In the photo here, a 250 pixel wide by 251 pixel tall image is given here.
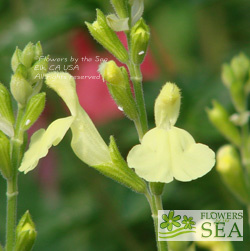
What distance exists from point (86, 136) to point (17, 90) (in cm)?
12

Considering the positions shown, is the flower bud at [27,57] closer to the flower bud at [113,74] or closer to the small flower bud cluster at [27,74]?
the small flower bud cluster at [27,74]

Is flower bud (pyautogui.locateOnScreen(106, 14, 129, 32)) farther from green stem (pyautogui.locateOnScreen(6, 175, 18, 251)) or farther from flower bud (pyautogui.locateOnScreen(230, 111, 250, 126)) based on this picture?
flower bud (pyautogui.locateOnScreen(230, 111, 250, 126))

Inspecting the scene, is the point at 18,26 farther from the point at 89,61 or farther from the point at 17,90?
the point at 17,90

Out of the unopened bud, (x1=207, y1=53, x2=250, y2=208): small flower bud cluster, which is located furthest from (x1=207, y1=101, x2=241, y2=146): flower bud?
the unopened bud

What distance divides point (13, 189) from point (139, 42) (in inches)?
9.4

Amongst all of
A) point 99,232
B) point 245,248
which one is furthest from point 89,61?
point 245,248

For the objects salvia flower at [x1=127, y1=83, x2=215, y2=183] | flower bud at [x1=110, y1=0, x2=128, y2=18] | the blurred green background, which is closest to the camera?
salvia flower at [x1=127, y1=83, x2=215, y2=183]

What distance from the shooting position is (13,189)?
0.76 meters

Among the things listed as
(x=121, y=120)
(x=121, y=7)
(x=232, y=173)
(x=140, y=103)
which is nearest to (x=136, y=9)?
(x=121, y=7)

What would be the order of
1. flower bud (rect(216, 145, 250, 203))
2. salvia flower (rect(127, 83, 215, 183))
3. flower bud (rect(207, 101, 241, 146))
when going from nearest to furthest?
salvia flower (rect(127, 83, 215, 183))
flower bud (rect(216, 145, 250, 203))
flower bud (rect(207, 101, 241, 146))

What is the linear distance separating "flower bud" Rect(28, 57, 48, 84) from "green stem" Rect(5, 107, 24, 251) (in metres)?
0.04

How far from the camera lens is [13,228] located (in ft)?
2.40

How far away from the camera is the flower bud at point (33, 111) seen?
78cm

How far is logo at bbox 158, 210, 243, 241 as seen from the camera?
2.58 feet
